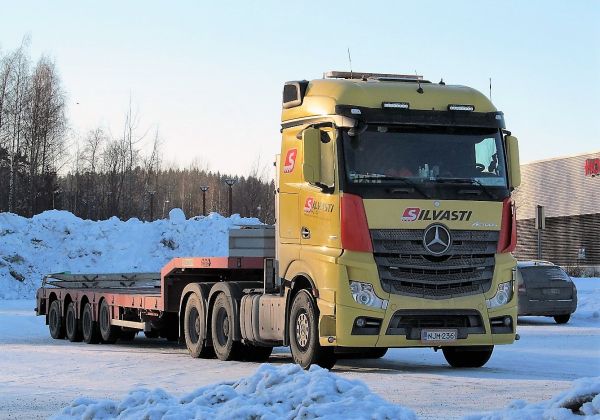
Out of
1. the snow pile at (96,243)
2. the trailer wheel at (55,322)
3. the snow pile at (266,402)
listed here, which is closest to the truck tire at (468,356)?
the snow pile at (266,402)

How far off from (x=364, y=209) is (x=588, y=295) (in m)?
17.4

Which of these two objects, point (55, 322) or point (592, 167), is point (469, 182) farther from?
point (592, 167)

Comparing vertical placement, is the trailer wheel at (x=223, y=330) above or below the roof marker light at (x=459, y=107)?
below

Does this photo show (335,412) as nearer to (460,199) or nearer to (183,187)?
(460,199)

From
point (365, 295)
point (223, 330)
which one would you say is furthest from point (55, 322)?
point (365, 295)

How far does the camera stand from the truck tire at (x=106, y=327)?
2070cm

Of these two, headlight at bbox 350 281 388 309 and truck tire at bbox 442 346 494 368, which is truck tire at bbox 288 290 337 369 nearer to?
headlight at bbox 350 281 388 309

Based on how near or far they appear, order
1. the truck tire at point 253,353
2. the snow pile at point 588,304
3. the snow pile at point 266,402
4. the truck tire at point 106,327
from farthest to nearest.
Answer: the snow pile at point 588,304 < the truck tire at point 106,327 < the truck tire at point 253,353 < the snow pile at point 266,402

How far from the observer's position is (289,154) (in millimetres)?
15109

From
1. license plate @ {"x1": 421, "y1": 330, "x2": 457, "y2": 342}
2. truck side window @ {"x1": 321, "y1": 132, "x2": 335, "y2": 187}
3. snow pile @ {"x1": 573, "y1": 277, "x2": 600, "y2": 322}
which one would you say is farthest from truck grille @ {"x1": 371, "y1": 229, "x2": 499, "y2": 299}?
snow pile @ {"x1": 573, "y1": 277, "x2": 600, "y2": 322}

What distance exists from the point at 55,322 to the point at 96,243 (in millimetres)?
21836

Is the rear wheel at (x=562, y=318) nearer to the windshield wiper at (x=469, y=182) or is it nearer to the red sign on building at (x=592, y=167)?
the windshield wiper at (x=469, y=182)

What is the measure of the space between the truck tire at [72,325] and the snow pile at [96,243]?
19381mm

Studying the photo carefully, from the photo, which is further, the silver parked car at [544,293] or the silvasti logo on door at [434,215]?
the silver parked car at [544,293]
